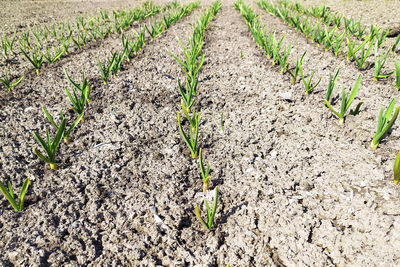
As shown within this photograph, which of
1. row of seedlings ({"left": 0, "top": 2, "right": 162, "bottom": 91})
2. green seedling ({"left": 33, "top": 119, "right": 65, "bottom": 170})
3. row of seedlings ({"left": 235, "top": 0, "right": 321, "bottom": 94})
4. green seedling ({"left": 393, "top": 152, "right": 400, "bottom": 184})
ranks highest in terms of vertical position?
row of seedlings ({"left": 0, "top": 2, "right": 162, "bottom": 91})

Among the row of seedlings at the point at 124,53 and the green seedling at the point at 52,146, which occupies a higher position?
the row of seedlings at the point at 124,53

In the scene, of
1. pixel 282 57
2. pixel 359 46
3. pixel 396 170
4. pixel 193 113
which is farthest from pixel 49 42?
pixel 396 170

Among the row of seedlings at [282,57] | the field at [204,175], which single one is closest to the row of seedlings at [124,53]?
the field at [204,175]

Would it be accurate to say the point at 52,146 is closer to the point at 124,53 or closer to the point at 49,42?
the point at 124,53

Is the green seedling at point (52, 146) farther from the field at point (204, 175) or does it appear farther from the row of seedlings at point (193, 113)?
the row of seedlings at point (193, 113)

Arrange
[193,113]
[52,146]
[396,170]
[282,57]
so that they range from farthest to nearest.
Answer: [282,57]
[193,113]
[52,146]
[396,170]

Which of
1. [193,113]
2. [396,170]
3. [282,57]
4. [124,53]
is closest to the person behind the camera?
[396,170]

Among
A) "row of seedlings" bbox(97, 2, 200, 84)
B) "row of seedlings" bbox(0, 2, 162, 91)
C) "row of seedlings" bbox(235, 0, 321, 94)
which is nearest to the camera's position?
"row of seedlings" bbox(235, 0, 321, 94)

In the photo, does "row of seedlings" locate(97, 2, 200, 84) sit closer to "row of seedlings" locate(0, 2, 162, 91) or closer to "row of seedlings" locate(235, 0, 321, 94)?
"row of seedlings" locate(0, 2, 162, 91)

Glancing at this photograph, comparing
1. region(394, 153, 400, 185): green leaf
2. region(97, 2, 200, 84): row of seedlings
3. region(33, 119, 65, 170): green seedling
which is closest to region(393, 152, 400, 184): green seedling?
region(394, 153, 400, 185): green leaf

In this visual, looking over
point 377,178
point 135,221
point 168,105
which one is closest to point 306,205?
point 377,178

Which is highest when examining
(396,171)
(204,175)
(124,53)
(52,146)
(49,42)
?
(49,42)

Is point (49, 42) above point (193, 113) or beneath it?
above

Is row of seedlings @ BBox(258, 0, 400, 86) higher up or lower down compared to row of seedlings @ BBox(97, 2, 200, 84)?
lower down
